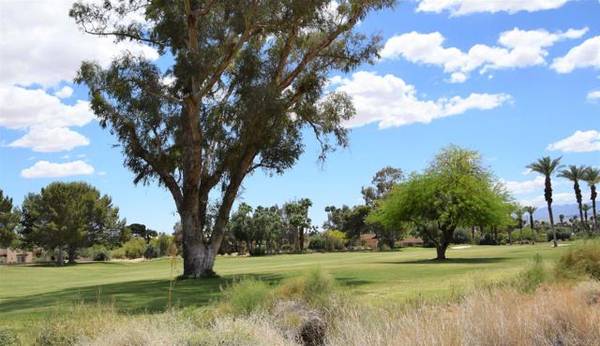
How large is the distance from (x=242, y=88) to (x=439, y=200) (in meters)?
20.0

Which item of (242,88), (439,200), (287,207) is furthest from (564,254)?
(287,207)

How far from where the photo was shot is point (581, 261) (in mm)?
17656

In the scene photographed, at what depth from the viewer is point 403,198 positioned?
48.3 metres

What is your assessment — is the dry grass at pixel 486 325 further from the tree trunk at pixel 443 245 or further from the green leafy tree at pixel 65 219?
the green leafy tree at pixel 65 219

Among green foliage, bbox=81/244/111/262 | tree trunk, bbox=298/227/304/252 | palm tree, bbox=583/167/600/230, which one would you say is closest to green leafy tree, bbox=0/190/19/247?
green foliage, bbox=81/244/111/262

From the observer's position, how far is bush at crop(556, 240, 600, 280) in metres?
17.0

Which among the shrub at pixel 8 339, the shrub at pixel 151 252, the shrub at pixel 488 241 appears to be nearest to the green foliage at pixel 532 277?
the shrub at pixel 8 339

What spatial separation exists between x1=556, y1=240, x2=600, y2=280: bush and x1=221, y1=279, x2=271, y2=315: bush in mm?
8179

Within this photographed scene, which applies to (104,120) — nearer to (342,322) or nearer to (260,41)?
(260,41)

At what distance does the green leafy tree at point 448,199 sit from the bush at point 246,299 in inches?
1350

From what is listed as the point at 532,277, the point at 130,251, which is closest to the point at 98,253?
the point at 130,251

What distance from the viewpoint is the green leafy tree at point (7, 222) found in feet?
286

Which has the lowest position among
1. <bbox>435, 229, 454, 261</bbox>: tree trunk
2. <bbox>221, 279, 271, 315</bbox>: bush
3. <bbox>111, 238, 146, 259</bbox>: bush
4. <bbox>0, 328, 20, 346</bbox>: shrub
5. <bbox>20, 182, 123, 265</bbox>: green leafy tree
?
<bbox>0, 328, 20, 346</bbox>: shrub

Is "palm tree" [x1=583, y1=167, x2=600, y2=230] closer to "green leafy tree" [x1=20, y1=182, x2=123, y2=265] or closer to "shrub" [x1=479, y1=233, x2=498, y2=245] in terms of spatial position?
"shrub" [x1=479, y1=233, x2=498, y2=245]
